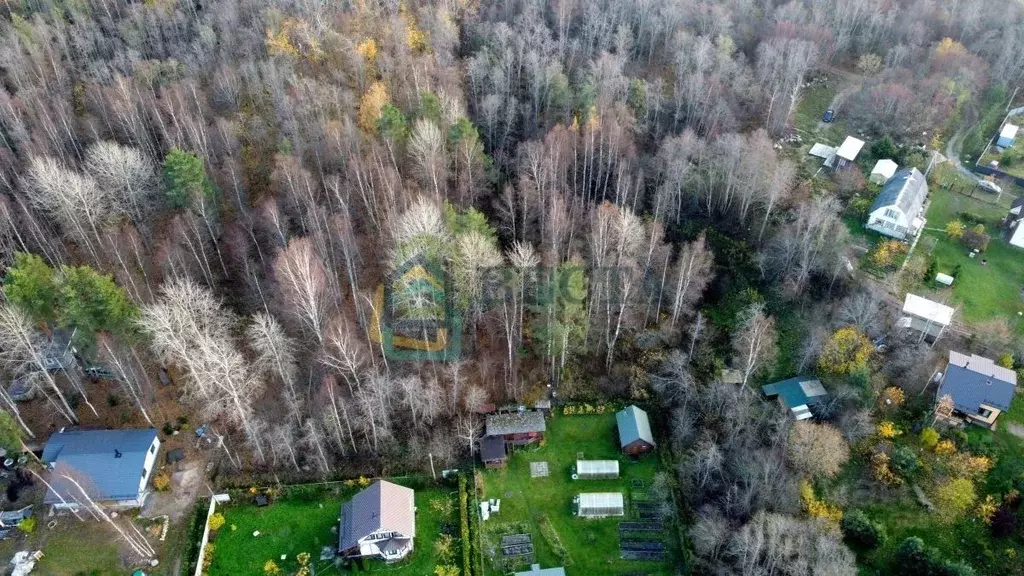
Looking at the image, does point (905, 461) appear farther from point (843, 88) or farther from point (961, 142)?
point (843, 88)

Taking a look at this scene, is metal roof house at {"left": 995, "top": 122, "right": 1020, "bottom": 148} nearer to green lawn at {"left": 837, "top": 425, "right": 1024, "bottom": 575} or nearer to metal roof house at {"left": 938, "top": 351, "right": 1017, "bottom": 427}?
metal roof house at {"left": 938, "top": 351, "right": 1017, "bottom": 427}

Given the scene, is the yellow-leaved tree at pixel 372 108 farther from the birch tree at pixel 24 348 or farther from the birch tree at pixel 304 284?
the birch tree at pixel 24 348

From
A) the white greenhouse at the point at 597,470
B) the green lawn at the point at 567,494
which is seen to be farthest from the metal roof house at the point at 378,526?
the white greenhouse at the point at 597,470

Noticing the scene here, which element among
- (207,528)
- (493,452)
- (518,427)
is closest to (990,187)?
(518,427)

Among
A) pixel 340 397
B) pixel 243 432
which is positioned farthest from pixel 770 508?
pixel 243 432

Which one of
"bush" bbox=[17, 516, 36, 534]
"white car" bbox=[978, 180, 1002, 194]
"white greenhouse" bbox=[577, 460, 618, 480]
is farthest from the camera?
"white car" bbox=[978, 180, 1002, 194]

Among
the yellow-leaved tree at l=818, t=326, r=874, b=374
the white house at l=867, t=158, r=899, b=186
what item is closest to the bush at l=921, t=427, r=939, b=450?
the yellow-leaved tree at l=818, t=326, r=874, b=374

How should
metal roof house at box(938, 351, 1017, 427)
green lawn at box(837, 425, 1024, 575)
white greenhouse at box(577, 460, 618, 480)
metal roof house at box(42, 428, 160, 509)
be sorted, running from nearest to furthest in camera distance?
green lawn at box(837, 425, 1024, 575) < metal roof house at box(42, 428, 160, 509) < metal roof house at box(938, 351, 1017, 427) < white greenhouse at box(577, 460, 618, 480)
